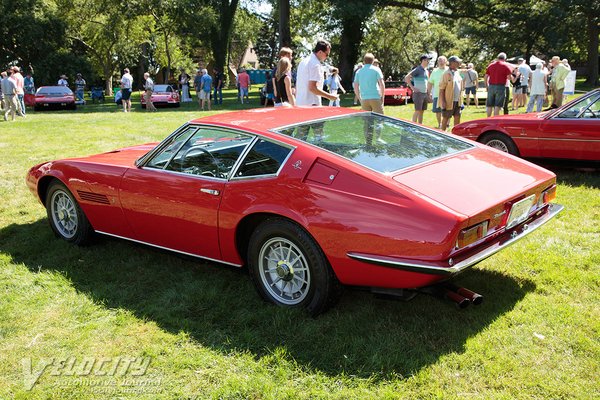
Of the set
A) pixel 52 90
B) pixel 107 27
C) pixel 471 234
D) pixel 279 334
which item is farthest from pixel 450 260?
pixel 107 27

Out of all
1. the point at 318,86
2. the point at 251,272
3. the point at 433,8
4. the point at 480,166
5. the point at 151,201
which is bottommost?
the point at 251,272

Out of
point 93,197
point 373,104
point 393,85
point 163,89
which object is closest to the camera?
point 93,197

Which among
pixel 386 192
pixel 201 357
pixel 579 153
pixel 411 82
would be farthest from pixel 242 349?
pixel 411 82

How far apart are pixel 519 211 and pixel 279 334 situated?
177cm

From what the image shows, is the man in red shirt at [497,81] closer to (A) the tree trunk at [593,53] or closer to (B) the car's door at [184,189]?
(B) the car's door at [184,189]

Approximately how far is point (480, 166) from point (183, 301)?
237cm

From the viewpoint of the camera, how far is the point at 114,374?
3.17 meters

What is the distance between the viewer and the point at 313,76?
25.5 ft

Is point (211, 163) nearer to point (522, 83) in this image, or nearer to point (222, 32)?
point (522, 83)

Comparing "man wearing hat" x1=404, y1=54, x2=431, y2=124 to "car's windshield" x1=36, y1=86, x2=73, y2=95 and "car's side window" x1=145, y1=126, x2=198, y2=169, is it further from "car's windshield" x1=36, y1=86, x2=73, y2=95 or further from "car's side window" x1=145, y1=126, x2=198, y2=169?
"car's windshield" x1=36, y1=86, x2=73, y2=95

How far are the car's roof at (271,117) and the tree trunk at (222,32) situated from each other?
3635cm

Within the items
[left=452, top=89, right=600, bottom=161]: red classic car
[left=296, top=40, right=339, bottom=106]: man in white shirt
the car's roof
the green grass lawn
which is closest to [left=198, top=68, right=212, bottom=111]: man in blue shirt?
[left=296, top=40, right=339, bottom=106]: man in white shirt

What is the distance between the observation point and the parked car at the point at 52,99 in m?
23.9

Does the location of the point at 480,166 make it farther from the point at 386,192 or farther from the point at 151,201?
the point at 151,201
